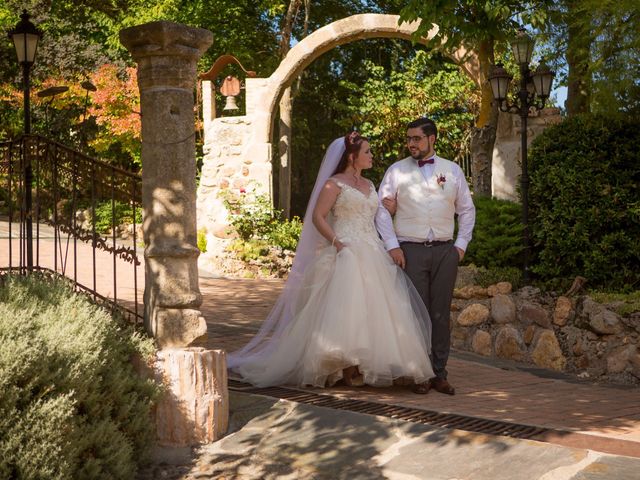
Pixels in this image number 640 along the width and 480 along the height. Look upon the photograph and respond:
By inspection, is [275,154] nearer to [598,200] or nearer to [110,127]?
[110,127]

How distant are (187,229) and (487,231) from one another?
483 centimetres

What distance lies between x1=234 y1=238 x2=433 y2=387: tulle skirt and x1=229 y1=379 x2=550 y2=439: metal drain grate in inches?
8.8

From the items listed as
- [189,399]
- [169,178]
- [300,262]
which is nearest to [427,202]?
[300,262]

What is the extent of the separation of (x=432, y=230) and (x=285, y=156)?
14084mm

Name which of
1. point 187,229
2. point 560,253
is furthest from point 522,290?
point 187,229

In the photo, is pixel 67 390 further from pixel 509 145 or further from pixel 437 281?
pixel 509 145

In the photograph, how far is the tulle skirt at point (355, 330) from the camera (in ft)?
18.8

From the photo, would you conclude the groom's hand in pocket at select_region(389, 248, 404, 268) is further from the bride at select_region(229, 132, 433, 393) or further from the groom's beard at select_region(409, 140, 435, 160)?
the groom's beard at select_region(409, 140, 435, 160)

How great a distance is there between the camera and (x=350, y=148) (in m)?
6.20

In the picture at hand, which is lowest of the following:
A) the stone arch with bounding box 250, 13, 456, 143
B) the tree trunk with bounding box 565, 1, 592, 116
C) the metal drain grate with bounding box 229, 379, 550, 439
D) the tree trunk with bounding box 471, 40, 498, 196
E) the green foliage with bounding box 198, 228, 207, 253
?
the metal drain grate with bounding box 229, 379, 550, 439

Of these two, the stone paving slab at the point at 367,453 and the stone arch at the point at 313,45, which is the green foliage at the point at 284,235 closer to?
the stone arch at the point at 313,45

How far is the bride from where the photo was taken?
5762 millimetres

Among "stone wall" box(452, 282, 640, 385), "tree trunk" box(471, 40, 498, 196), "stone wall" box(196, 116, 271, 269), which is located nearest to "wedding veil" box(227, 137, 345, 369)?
"stone wall" box(452, 282, 640, 385)

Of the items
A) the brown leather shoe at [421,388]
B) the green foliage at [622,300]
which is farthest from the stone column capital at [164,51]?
the green foliage at [622,300]
